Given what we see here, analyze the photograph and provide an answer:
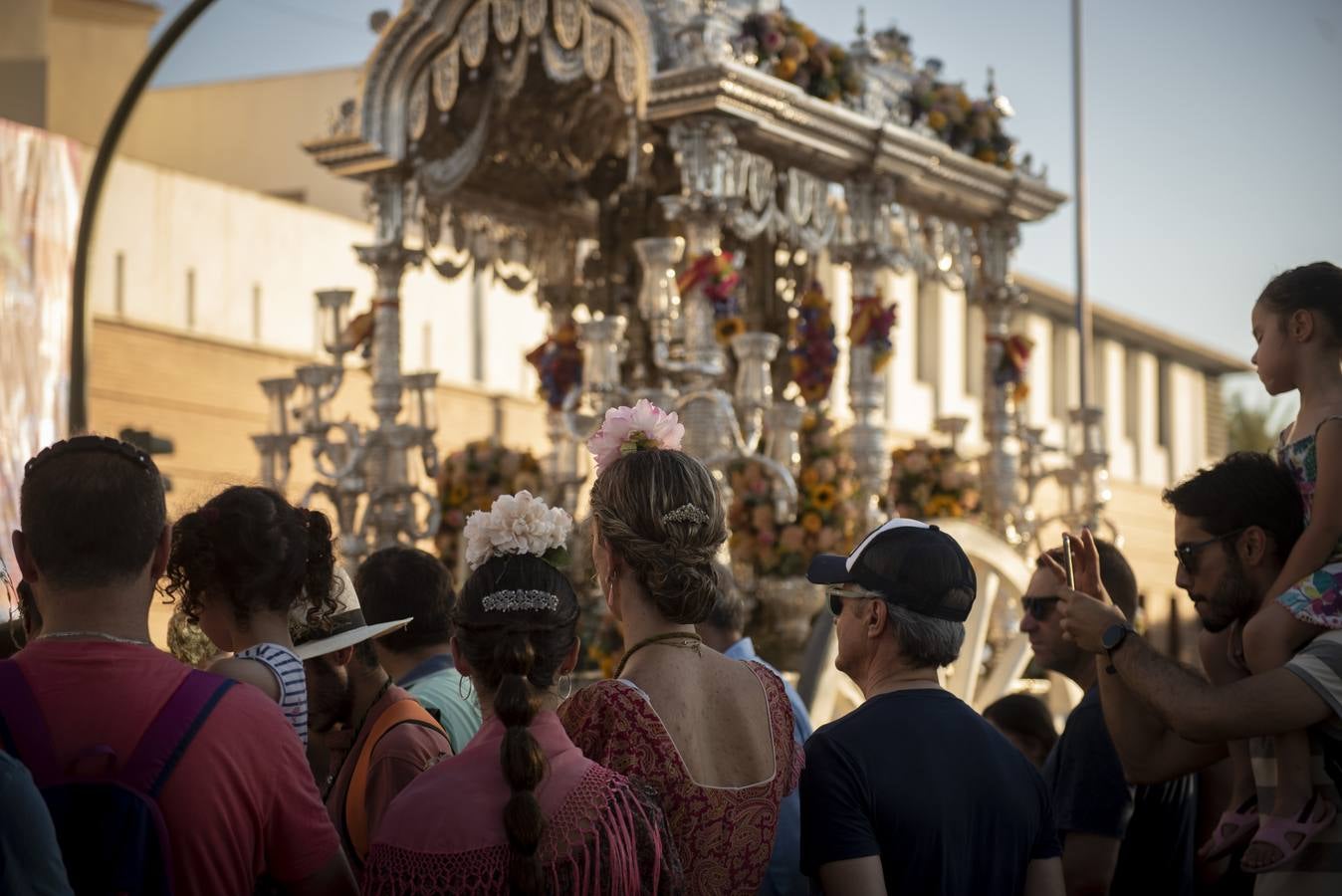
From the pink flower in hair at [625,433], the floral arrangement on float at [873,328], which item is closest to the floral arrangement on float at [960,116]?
the floral arrangement on float at [873,328]

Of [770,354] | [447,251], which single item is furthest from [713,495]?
[447,251]

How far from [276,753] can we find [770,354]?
22.5ft

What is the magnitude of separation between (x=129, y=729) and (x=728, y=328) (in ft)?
25.0

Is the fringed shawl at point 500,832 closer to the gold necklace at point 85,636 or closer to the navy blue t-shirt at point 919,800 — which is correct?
the navy blue t-shirt at point 919,800

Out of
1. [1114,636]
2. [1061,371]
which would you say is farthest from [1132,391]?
[1114,636]

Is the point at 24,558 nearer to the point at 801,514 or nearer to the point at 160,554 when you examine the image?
the point at 160,554

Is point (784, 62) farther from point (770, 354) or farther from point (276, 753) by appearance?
point (276, 753)

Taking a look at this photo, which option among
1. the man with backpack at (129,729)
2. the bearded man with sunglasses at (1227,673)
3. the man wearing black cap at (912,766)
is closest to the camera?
the man with backpack at (129,729)

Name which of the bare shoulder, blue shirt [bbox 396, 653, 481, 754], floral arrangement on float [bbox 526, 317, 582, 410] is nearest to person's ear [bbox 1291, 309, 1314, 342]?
blue shirt [bbox 396, 653, 481, 754]

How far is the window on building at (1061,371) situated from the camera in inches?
1265

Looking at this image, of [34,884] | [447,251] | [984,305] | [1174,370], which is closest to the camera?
[34,884]

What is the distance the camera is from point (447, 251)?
21.0 metres

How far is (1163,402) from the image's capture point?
37.0 m

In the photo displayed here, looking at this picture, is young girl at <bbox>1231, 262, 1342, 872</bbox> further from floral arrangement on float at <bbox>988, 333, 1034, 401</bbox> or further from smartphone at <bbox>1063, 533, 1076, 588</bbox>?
floral arrangement on float at <bbox>988, 333, 1034, 401</bbox>
